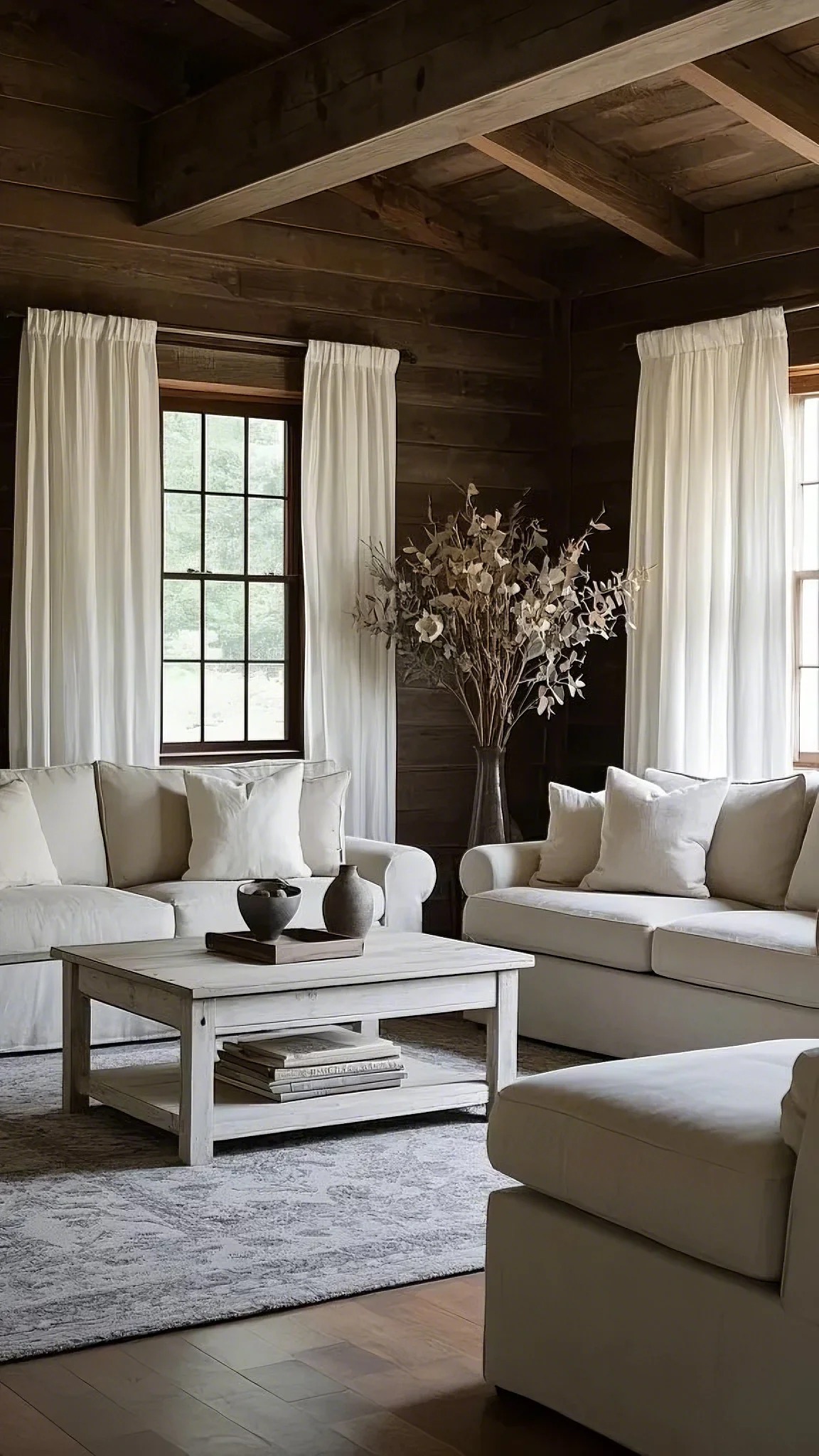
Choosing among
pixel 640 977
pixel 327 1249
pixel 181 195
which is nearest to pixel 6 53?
pixel 181 195

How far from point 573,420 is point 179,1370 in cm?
543

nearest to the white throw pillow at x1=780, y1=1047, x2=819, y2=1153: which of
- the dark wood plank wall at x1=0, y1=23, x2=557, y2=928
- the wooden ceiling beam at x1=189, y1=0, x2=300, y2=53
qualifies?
the dark wood plank wall at x1=0, y1=23, x2=557, y2=928

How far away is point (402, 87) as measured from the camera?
5137mm

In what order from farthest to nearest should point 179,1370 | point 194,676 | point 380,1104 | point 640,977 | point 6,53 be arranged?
1. point 194,676
2. point 6,53
3. point 640,977
4. point 380,1104
5. point 179,1370

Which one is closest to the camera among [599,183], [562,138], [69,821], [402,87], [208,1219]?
[208,1219]

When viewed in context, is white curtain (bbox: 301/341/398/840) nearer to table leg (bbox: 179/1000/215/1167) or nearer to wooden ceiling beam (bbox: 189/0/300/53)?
wooden ceiling beam (bbox: 189/0/300/53)

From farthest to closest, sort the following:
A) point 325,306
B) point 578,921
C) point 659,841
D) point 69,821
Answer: point 325,306 → point 69,821 → point 659,841 → point 578,921

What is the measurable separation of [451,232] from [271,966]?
4.08 m

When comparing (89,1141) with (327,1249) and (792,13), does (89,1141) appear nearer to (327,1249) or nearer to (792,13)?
(327,1249)

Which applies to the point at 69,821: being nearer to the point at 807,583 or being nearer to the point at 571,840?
the point at 571,840

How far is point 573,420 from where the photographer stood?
24.8 ft

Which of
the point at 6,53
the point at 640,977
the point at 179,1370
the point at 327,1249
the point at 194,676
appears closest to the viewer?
the point at 179,1370

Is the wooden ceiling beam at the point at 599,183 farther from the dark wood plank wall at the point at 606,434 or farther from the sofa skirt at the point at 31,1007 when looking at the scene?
the sofa skirt at the point at 31,1007

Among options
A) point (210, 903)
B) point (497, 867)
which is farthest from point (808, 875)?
point (210, 903)
